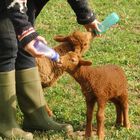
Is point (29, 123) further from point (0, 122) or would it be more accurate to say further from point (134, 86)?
point (134, 86)

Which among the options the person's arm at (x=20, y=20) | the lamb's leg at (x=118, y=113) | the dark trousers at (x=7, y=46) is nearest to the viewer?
the person's arm at (x=20, y=20)

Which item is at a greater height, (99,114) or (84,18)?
(84,18)

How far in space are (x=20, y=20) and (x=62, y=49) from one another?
1511 mm

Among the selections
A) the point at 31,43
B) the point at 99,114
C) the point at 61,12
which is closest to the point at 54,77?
the point at 99,114

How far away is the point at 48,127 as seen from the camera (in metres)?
4.86

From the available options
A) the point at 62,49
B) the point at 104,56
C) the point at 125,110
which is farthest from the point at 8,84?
the point at 104,56

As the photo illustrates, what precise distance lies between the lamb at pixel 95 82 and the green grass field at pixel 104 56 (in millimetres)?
273

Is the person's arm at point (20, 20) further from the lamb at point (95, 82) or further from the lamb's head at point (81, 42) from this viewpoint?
the lamb's head at point (81, 42)

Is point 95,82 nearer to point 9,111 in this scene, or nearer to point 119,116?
point 119,116

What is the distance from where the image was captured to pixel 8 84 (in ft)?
14.8

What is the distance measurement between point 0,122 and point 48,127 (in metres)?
0.50

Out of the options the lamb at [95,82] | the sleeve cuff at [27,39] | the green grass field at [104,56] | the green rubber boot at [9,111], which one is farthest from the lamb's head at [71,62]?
the green grass field at [104,56]

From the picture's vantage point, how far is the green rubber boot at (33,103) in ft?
15.7

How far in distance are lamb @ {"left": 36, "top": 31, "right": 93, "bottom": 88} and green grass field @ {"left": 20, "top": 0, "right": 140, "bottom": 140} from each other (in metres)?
0.37
